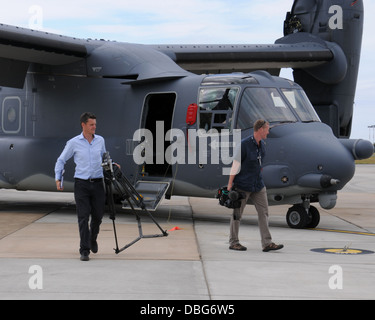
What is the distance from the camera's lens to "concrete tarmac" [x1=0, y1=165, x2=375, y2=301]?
20.3 ft

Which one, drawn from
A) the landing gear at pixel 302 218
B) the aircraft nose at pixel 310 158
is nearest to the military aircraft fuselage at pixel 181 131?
the aircraft nose at pixel 310 158

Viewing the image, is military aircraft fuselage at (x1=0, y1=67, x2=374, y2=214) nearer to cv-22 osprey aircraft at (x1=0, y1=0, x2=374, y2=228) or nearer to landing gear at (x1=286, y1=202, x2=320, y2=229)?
cv-22 osprey aircraft at (x1=0, y1=0, x2=374, y2=228)

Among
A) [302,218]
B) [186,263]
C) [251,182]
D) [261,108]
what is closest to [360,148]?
[302,218]

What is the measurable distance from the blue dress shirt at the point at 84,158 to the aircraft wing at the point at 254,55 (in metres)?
7.44

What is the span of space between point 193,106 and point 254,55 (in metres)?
4.45

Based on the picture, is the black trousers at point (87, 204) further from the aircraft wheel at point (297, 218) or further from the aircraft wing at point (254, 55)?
the aircraft wing at point (254, 55)

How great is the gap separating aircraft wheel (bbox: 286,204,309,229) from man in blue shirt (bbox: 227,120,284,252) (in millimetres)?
2782

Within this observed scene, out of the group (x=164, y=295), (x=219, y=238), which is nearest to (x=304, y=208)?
(x=219, y=238)

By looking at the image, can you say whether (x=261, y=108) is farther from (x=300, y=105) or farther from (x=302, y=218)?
(x=302, y=218)

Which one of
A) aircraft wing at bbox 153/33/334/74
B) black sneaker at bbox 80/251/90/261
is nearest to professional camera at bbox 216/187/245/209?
black sneaker at bbox 80/251/90/261

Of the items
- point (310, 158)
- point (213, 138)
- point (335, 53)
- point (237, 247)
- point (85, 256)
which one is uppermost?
point (335, 53)

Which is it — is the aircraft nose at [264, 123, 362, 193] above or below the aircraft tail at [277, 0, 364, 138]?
below

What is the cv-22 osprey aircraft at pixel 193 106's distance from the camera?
11281mm

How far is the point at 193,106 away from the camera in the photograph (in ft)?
39.9
